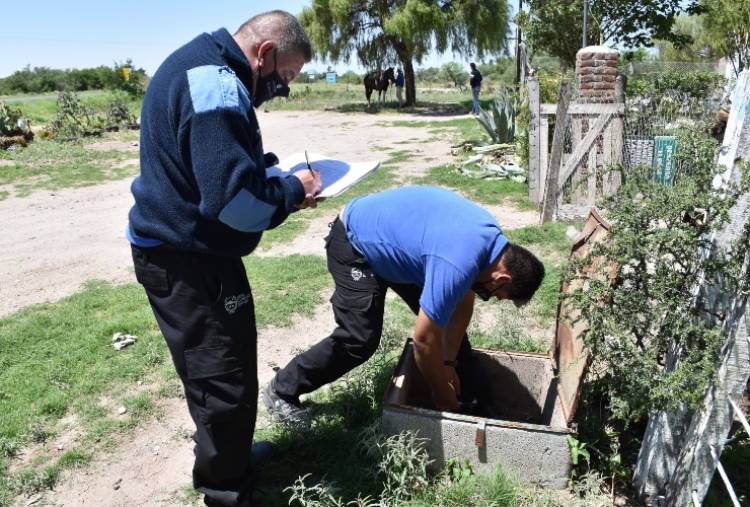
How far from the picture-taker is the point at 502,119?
34.7 ft

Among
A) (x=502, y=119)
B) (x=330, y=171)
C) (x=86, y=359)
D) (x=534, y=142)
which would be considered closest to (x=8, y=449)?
(x=86, y=359)

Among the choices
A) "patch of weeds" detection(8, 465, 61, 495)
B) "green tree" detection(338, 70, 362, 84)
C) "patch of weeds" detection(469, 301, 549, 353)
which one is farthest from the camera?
"green tree" detection(338, 70, 362, 84)

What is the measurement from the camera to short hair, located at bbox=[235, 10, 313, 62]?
2074 millimetres

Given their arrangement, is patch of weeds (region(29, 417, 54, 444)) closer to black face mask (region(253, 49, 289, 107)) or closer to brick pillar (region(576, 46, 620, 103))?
black face mask (region(253, 49, 289, 107))

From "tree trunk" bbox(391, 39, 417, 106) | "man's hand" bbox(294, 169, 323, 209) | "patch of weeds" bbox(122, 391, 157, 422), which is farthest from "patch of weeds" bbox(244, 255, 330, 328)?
"tree trunk" bbox(391, 39, 417, 106)

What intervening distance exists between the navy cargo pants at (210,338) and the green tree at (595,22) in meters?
16.0

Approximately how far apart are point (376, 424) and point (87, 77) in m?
49.8

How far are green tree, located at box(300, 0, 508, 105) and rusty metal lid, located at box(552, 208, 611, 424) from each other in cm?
2183

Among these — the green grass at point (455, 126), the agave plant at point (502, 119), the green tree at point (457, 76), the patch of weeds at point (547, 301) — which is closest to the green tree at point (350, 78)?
the green tree at point (457, 76)

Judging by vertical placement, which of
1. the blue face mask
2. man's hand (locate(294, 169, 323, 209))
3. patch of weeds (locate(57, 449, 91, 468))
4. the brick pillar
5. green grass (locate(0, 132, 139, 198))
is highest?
the brick pillar

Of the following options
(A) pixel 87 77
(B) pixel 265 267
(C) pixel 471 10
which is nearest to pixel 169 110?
(B) pixel 265 267

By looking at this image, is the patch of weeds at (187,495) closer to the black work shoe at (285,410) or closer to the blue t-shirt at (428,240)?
the black work shoe at (285,410)

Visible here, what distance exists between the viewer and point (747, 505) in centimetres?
261

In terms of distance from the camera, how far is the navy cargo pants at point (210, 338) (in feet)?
7.11
